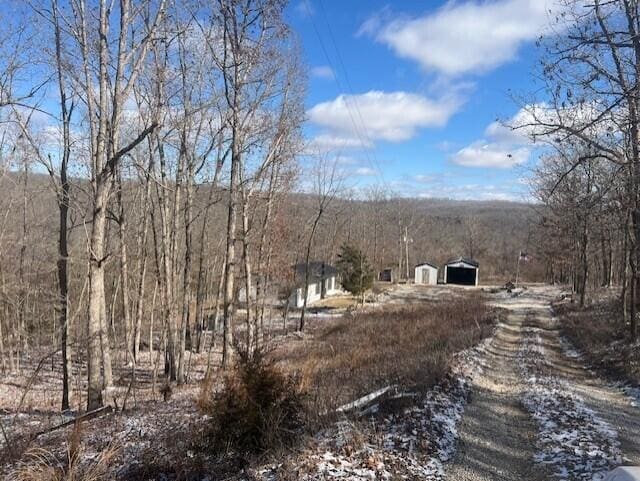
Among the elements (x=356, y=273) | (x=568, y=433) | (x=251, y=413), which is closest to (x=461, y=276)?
(x=356, y=273)

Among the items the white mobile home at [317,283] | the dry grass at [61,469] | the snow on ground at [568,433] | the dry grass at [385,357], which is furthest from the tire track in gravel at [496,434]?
the white mobile home at [317,283]

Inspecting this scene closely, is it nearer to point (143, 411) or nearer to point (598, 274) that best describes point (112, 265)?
point (143, 411)

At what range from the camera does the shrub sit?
539cm

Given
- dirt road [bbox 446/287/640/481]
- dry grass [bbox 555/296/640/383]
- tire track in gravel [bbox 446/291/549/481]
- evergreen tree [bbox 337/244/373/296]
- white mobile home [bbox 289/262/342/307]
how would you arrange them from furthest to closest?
white mobile home [bbox 289/262/342/307] < evergreen tree [bbox 337/244/373/296] < dry grass [bbox 555/296/640/383] < dirt road [bbox 446/287/640/481] < tire track in gravel [bbox 446/291/549/481]

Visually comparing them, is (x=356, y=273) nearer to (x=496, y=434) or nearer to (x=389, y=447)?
(x=496, y=434)

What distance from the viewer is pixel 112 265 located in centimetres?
2564

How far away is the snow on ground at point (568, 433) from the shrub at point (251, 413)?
3.36m

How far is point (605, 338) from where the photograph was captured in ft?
50.5

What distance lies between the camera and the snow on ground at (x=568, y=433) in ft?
18.8

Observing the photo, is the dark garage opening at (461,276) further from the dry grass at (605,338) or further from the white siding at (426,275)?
the dry grass at (605,338)

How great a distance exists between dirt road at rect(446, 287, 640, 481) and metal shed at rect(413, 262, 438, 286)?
47.2 meters

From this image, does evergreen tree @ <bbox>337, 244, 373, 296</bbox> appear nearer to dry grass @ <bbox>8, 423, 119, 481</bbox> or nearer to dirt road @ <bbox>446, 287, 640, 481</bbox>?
dirt road @ <bbox>446, 287, 640, 481</bbox>

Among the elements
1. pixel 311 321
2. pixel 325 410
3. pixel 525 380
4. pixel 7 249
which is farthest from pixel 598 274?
pixel 7 249

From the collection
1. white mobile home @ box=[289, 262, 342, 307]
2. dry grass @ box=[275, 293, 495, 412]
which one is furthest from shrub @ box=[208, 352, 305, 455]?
white mobile home @ box=[289, 262, 342, 307]
